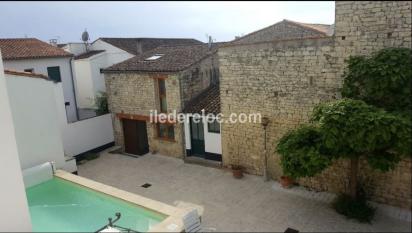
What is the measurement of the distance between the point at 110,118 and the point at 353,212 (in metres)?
12.1

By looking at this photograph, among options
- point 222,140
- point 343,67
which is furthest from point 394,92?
point 222,140

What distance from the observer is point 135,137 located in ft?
53.5

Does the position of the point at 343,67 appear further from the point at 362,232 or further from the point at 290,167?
the point at 362,232

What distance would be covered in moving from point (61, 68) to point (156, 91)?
683 cm

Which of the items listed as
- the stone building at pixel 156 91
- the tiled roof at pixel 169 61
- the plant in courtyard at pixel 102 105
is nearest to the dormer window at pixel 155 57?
the stone building at pixel 156 91

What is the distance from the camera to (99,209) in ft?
20.2

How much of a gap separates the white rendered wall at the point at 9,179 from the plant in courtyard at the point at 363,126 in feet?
20.5

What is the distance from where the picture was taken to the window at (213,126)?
44.0 ft

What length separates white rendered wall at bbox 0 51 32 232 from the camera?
323cm

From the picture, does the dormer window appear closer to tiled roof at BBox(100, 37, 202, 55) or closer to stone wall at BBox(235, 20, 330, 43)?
tiled roof at BBox(100, 37, 202, 55)

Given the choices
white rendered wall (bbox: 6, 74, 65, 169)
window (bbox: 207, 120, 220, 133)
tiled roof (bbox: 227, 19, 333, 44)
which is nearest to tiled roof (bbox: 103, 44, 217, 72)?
window (bbox: 207, 120, 220, 133)

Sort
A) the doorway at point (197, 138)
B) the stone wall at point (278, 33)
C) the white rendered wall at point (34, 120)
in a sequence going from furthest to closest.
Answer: the doorway at point (197, 138), the stone wall at point (278, 33), the white rendered wall at point (34, 120)

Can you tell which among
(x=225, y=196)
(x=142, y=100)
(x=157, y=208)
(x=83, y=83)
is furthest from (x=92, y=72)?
(x=157, y=208)

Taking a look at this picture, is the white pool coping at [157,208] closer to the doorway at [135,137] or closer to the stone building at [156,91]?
the stone building at [156,91]
